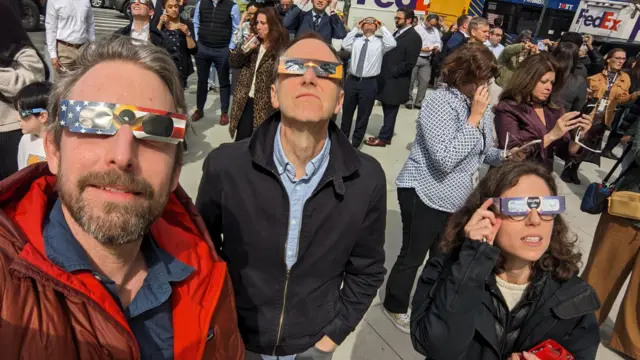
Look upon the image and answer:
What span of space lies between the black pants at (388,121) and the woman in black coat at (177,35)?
119 inches

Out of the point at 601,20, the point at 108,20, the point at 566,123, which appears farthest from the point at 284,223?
the point at 601,20

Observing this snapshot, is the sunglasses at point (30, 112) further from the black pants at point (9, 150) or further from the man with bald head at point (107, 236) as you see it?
the man with bald head at point (107, 236)

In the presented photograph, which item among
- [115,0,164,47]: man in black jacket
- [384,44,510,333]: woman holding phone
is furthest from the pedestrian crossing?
[384,44,510,333]: woman holding phone

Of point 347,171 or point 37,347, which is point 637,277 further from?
point 37,347

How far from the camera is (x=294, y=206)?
1669mm

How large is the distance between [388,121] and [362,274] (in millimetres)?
4942

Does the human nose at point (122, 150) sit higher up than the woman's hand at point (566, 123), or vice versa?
the human nose at point (122, 150)

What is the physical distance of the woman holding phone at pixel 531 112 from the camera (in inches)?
116

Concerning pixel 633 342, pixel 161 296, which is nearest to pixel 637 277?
pixel 633 342

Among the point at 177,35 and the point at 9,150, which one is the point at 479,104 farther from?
the point at 177,35

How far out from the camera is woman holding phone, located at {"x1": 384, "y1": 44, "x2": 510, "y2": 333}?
249cm

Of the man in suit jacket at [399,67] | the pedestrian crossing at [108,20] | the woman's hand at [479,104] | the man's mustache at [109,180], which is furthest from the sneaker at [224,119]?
the pedestrian crossing at [108,20]

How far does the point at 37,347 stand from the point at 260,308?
0.96 metres

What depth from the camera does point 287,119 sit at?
5.45ft
